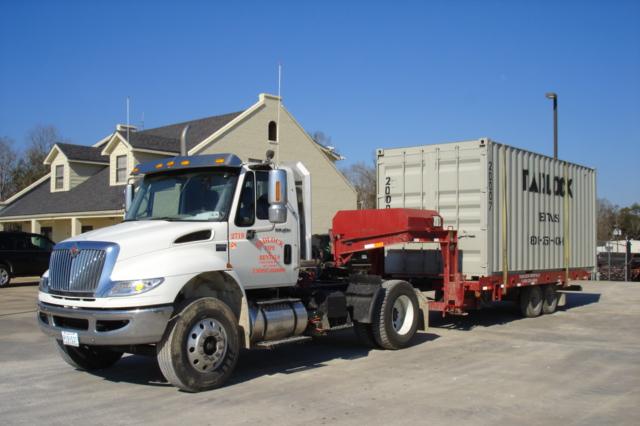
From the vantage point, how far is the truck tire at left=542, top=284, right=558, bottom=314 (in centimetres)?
1572

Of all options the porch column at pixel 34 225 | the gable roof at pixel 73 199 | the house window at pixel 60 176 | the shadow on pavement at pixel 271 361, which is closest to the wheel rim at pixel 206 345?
the shadow on pavement at pixel 271 361

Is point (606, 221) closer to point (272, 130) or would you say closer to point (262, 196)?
point (272, 130)

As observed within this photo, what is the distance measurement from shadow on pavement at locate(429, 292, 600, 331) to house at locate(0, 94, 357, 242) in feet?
46.1

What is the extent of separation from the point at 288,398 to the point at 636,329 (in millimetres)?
9214

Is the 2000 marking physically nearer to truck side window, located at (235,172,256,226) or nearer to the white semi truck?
the white semi truck

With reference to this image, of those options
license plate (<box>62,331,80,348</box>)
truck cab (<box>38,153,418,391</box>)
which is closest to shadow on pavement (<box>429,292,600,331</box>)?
truck cab (<box>38,153,418,391</box>)

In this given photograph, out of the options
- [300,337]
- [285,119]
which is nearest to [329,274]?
[300,337]

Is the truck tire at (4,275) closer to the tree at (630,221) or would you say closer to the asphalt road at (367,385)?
the asphalt road at (367,385)

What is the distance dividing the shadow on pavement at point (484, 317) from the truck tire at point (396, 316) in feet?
8.72

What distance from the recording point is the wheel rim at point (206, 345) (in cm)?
766

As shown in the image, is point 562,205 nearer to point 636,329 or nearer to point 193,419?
point 636,329

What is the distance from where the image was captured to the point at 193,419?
6.62 meters

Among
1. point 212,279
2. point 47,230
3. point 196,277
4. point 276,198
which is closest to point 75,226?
point 47,230

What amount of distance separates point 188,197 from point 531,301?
9482 millimetres
